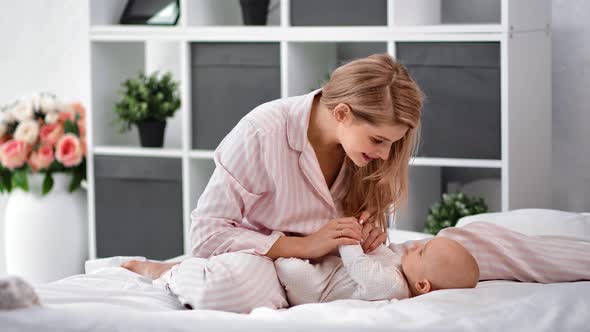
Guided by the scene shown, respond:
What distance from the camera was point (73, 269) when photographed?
3.43 m

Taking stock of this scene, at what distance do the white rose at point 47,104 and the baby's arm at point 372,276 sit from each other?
71.8 inches

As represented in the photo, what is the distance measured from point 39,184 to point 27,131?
7.9 inches

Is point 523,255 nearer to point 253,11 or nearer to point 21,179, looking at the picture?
point 253,11

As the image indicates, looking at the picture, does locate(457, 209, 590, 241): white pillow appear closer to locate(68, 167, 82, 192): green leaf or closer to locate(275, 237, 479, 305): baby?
locate(275, 237, 479, 305): baby

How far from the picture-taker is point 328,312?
1.55 m

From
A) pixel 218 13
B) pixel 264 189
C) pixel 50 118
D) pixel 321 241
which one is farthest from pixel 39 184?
pixel 321 241

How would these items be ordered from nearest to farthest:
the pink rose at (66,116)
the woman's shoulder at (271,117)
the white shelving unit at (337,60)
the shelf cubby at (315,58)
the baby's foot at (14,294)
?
1. the baby's foot at (14,294)
2. the woman's shoulder at (271,117)
3. the white shelving unit at (337,60)
4. the shelf cubby at (315,58)
5. the pink rose at (66,116)

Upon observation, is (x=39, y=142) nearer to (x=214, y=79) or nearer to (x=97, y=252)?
(x=97, y=252)

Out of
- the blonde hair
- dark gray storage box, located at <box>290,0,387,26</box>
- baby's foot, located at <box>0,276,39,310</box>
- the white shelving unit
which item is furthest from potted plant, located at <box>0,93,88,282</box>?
baby's foot, located at <box>0,276,39,310</box>

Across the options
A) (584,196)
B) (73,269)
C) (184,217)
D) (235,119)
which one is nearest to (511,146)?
(584,196)

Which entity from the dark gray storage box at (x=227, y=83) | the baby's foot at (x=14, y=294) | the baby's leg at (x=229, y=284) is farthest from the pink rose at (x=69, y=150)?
the baby's foot at (x=14, y=294)

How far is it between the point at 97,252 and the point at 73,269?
12 centimetres

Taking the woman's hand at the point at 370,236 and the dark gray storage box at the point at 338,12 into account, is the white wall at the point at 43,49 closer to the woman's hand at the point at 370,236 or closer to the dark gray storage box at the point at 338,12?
the dark gray storage box at the point at 338,12

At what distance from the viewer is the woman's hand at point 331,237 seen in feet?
6.22
